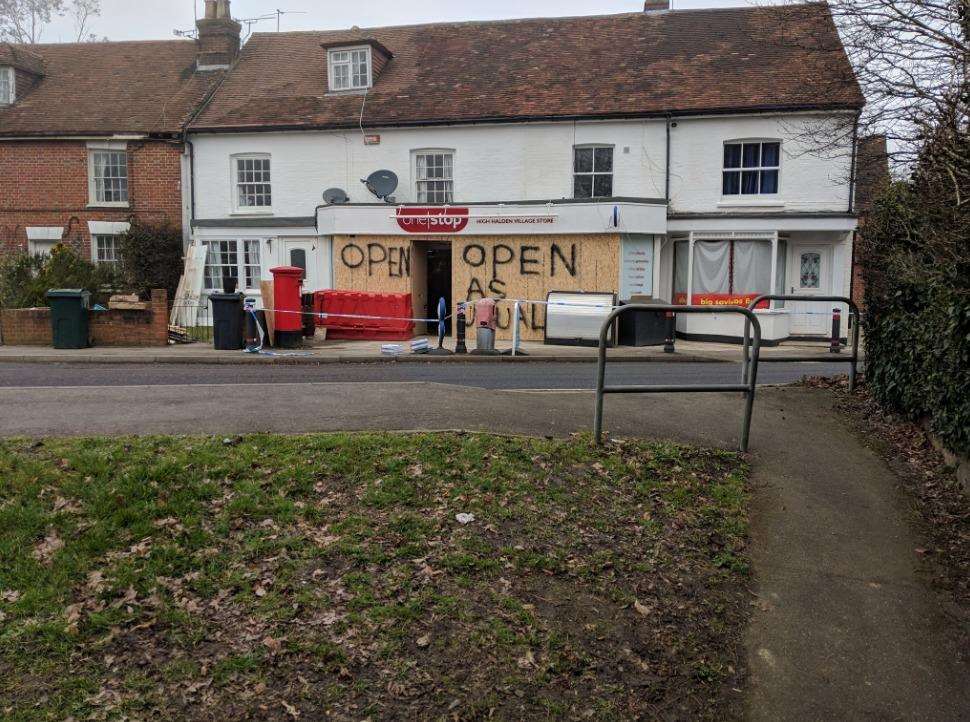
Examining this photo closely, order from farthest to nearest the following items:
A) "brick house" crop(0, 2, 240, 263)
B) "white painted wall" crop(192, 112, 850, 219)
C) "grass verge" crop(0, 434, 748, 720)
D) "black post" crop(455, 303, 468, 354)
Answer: "brick house" crop(0, 2, 240, 263), "white painted wall" crop(192, 112, 850, 219), "black post" crop(455, 303, 468, 354), "grass verge" crop(0, 434, 748, 720)

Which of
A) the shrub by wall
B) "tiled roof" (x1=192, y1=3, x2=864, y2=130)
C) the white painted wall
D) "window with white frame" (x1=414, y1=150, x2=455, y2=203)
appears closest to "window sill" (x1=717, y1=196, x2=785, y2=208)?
the white painted wall

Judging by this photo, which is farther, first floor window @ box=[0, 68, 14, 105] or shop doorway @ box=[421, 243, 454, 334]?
first floor window @ box=[0, 68, 14, 105]

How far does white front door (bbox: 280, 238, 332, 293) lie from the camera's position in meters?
25.9

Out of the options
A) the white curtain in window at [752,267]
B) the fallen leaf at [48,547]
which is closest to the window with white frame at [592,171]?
the white curtain in window at [752,267]

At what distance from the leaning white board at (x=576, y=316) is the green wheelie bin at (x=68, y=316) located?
10402 mm

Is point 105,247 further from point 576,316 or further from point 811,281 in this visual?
point 811,281

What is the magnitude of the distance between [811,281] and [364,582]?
21983 millimetres

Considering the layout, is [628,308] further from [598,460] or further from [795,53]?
[795,53]

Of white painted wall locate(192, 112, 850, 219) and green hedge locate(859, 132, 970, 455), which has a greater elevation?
white painted wall locate(192, 112, 850, 219)

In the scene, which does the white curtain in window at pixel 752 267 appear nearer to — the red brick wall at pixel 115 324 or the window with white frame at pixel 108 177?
the red brick wall at pixel 115 324

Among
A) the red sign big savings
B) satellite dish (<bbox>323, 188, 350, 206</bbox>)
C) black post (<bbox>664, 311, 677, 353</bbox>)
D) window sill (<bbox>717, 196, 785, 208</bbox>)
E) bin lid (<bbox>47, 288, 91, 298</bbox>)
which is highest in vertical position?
satellite dish (<bbox>323, 188, 350, 206</bbox>)

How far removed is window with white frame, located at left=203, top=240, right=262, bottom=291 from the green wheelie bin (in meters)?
7.68

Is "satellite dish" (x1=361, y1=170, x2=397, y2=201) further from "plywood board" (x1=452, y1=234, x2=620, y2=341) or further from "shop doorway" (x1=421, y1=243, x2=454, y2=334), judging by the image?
"plywood board" (x1=452, y1=234, x2=620, y2=341)

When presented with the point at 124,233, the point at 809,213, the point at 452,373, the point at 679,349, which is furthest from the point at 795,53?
the point at 124,233
